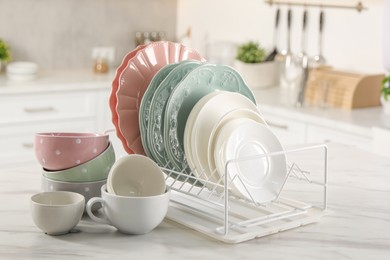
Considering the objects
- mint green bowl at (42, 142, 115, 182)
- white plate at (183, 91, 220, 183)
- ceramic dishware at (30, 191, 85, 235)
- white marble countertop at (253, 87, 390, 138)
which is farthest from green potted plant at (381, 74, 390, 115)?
ceramic dishware at (30, 191, 85, 235)

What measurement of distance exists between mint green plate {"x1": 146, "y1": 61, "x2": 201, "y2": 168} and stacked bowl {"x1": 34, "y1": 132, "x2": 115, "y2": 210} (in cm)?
14

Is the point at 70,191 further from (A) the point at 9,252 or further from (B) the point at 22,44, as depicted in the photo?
(B) the point at 22,44

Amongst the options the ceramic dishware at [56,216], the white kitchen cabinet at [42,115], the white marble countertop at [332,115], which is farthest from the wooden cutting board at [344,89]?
the ceramic dishware at [56,216]

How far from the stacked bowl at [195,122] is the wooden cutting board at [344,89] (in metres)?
1.80

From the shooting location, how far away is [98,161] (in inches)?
58.8

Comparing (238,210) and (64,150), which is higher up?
(64,150)

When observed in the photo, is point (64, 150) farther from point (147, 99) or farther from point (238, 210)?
point (238, 210)

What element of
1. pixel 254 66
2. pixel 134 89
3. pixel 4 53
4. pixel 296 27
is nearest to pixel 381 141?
pixel 254 66

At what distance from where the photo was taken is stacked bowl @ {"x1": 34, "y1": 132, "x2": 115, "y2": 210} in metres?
1.46

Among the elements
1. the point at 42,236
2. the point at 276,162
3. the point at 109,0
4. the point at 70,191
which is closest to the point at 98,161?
the point at 70,191

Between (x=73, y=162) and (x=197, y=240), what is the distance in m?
0.29

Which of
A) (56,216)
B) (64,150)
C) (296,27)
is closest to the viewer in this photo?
(56,216)

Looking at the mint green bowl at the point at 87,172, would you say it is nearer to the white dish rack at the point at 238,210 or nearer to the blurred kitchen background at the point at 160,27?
the white dish rack at the point at 238,210

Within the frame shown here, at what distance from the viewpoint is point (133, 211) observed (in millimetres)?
1367
